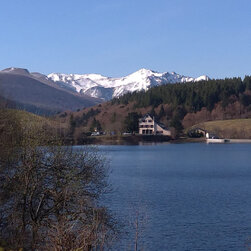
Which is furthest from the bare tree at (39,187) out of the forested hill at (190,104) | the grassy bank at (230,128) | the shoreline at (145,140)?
the forested hill at (190,104)

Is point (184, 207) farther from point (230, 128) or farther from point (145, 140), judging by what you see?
point (230, 128)

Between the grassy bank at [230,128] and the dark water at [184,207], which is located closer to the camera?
the dark water at [184,207]

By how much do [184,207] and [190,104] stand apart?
138m

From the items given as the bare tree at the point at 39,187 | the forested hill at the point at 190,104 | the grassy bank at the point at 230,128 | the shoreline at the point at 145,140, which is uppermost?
the forested hill at the point at 190,104

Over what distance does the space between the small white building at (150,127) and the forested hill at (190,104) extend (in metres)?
2.86

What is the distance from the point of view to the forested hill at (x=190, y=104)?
157 metres

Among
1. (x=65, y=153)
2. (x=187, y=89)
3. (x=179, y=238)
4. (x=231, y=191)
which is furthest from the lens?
(x=187, y=89)

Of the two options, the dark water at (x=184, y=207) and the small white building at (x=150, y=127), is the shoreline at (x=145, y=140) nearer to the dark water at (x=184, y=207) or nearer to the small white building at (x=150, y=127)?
the small white building at (x=150, y=127)

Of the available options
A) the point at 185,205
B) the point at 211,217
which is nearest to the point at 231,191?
the point at 185,205

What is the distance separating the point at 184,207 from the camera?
101 ft

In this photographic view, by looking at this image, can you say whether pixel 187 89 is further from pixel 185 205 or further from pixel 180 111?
pixel 185 205

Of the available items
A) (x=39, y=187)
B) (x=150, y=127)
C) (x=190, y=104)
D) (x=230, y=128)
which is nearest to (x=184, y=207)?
(x=39, y=187)

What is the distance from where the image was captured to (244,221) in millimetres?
26688

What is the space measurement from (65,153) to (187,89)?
524 feet
